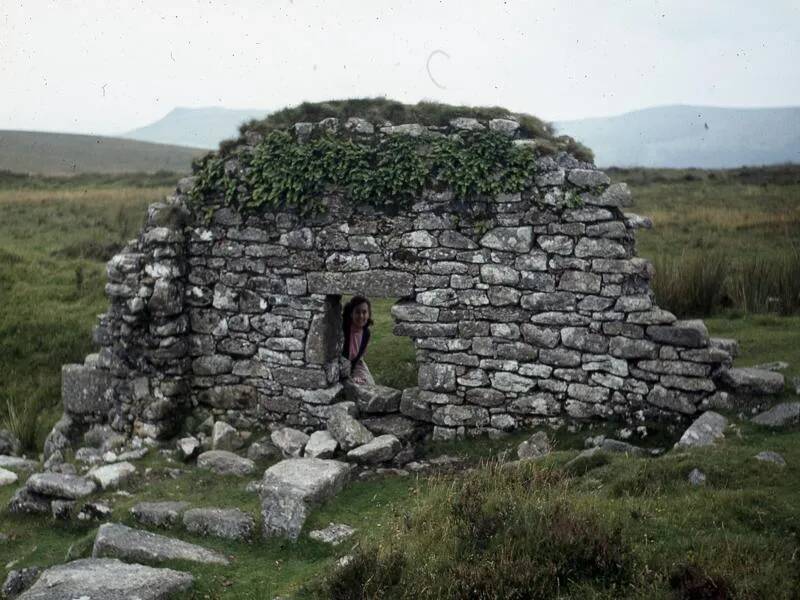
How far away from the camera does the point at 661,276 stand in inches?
516

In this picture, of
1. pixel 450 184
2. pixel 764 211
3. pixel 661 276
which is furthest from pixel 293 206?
pixel 764 211

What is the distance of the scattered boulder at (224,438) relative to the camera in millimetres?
8773

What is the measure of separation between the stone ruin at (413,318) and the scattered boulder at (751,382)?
0.12m

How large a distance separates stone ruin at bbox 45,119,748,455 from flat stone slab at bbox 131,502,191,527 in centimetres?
255

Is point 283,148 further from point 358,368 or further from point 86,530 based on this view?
point 86,530

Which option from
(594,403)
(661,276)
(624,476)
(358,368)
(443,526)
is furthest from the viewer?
(661,276)

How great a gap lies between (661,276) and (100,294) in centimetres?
1051

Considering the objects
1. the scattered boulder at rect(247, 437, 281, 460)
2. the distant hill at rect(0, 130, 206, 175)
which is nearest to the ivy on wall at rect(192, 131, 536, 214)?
the scattered boulder at rect(247, 437, 281, 460)

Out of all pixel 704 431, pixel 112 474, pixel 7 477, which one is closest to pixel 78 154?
pixel 7 477

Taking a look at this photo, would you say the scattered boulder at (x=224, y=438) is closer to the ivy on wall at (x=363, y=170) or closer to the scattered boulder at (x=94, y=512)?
the scattered boulder at (x=94, y=512)

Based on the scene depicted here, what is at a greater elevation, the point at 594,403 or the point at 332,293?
the point at 332,293

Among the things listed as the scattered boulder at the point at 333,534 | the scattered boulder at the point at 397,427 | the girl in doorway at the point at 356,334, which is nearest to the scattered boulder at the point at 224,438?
the scattered boulder at the point at 397,427

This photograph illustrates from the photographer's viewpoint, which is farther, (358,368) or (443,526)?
(358,368)

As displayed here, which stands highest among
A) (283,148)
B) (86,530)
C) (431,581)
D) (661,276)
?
(283,148)
